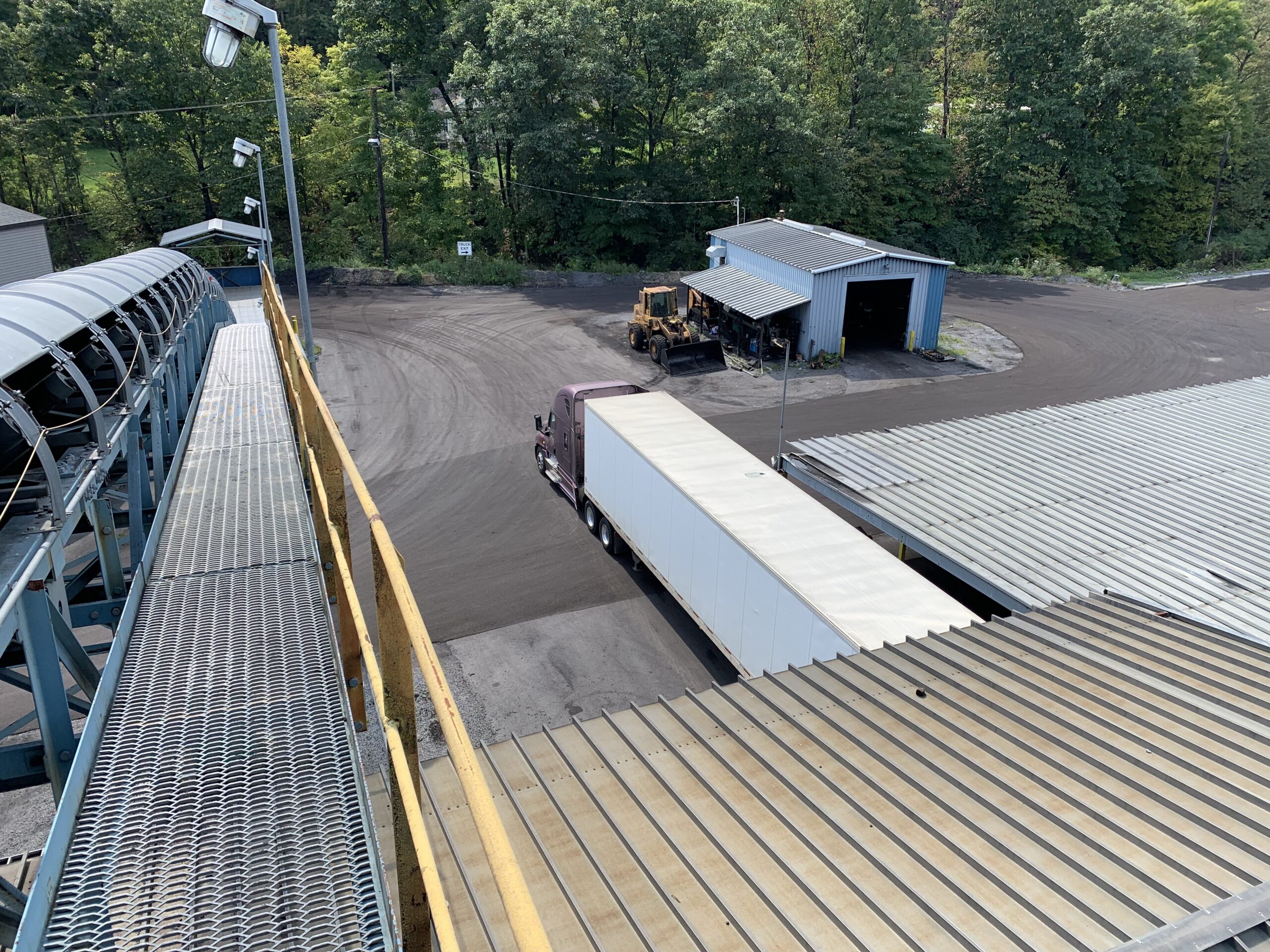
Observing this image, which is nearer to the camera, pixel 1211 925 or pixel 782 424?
pixel 1211 925

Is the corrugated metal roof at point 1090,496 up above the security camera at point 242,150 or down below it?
below

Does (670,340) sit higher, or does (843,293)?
(843,293)

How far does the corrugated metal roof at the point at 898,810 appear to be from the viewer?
482 cm

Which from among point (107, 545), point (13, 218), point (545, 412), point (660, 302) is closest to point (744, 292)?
point (660, 302)

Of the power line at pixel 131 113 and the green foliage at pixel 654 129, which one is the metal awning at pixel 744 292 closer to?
the green foliage at pixel 654 129

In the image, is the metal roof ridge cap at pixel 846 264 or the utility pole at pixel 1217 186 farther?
the utility pole at pixel 1217 186


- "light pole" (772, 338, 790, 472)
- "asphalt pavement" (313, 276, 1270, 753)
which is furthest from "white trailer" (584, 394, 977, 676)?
"light pole" (772, 338, 790, 472)

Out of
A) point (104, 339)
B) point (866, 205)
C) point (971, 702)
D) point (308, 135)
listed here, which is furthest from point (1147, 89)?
point (104, 339)

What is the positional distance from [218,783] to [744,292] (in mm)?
28249

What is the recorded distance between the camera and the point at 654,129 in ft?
144

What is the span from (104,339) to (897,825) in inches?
274

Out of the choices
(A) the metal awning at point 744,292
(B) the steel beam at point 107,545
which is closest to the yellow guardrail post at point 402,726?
(B) the steel beam at point 107,545

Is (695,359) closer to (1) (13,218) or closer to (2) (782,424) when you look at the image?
(2) (782,424)

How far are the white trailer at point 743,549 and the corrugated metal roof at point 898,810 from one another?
1477 mm
